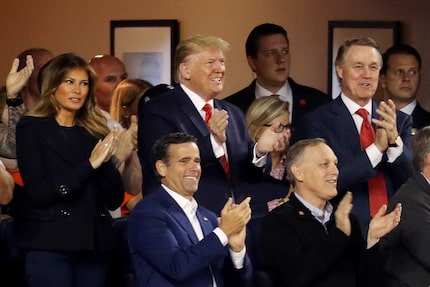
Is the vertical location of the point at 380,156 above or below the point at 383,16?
below

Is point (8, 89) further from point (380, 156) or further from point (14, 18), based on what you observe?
point (14, 18)

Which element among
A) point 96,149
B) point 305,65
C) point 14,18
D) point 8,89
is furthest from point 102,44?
point 96,149

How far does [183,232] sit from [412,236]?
0.98 meters

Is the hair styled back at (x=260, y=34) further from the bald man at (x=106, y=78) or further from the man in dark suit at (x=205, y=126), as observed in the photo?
the man in dark suit at (x=205, y=126)

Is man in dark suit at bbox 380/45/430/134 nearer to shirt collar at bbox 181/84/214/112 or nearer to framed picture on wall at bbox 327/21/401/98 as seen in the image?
framed picture on wall at bbox 327/21/401/98

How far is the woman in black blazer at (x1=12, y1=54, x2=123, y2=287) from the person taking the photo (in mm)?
5117

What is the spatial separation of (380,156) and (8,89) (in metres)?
1.67

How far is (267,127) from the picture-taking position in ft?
19.5

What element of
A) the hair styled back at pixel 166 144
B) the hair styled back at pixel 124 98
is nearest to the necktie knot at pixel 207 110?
the hair styled back at pixel 166 144

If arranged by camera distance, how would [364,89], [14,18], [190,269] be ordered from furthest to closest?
[14,18] < [364,89] < [190,269]

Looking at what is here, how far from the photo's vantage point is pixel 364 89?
18.3ft

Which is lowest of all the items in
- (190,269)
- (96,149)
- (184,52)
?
(190,269)

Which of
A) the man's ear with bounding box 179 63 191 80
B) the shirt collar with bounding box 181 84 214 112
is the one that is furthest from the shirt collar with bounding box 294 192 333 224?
the man's ear with bounding box 179 63 191 80

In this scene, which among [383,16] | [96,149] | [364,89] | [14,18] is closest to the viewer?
[96,149]
